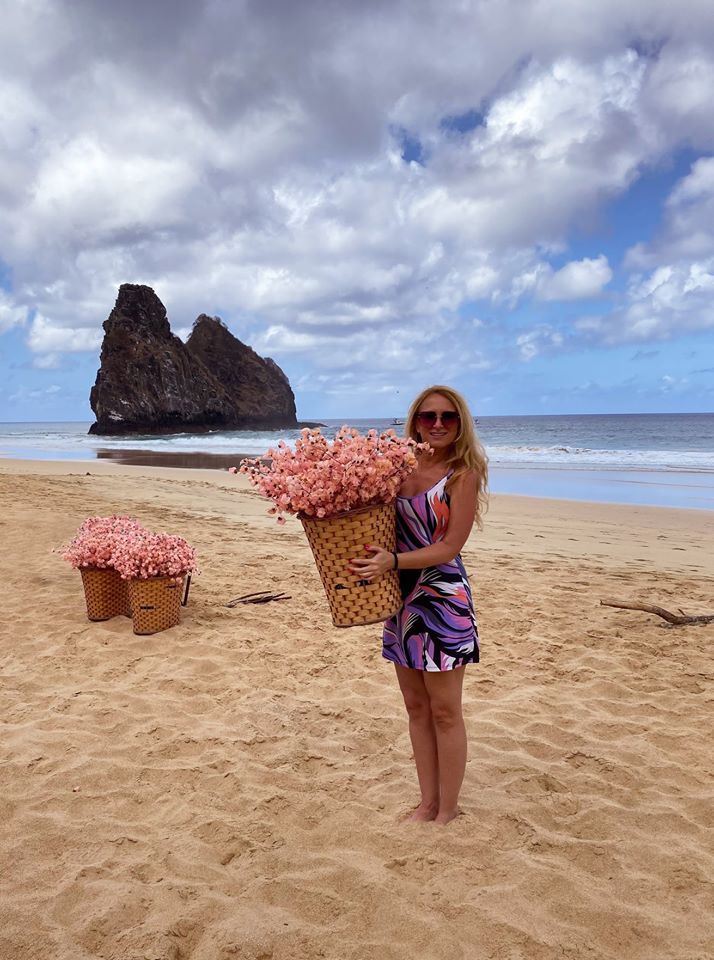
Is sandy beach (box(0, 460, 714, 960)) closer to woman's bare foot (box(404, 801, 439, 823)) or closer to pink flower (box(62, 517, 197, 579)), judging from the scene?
woman's bare foot (box(404, 801, 439, 823))

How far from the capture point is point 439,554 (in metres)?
2.69

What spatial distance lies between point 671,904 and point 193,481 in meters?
17.8

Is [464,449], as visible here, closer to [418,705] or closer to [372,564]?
[372,564]

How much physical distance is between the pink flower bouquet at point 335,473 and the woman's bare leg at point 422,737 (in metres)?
0.92

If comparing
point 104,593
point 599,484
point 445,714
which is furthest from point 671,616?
point 599,484

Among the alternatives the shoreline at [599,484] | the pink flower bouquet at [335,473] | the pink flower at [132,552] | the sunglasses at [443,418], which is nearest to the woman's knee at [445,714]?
the pink flower bouquet at [335,473]

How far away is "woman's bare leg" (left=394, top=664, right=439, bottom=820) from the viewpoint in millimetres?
3010

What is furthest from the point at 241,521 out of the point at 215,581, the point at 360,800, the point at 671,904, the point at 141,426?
the point at 141,426

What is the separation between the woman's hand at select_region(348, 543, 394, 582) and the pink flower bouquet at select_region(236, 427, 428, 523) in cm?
19

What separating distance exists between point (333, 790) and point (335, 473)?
2.02m

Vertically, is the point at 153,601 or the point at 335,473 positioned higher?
the point at 335,473

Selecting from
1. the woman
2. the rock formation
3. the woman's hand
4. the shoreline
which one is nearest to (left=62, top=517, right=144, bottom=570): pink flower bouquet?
the woman

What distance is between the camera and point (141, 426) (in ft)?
207

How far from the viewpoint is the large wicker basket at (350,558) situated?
2574 mm
